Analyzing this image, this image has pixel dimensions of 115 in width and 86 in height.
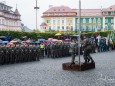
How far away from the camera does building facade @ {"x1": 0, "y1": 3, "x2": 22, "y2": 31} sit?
102312 millimetres

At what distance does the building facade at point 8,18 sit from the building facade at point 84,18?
1038 cm

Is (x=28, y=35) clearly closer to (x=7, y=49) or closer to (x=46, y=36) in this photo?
(x=46, y=36)

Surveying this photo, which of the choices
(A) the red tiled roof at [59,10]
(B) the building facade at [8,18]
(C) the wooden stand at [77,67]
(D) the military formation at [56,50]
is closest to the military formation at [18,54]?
(D) the military formation at [56,50]

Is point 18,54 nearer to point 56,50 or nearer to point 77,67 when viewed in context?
point 56,50

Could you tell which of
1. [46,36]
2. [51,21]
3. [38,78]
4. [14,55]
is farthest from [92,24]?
[38,78]

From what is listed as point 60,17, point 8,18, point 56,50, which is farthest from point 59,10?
point 56,50

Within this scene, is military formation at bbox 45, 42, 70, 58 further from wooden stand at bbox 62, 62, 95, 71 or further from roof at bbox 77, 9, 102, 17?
roof at bbox 77, 9, 102, 17

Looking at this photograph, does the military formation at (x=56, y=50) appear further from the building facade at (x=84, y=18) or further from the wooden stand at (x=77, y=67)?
the building facade at (x=84, y=18)

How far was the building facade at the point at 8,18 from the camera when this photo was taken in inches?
4028

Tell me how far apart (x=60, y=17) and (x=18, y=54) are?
85.6 meters

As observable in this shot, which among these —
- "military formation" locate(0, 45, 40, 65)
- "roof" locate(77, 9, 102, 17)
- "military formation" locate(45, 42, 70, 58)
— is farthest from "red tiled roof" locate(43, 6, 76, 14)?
"military formation" locate(0, 45, 40, 65)

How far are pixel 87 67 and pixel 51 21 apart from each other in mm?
91864

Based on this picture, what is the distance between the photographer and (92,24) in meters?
112

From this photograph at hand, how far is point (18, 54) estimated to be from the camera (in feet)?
89.9
